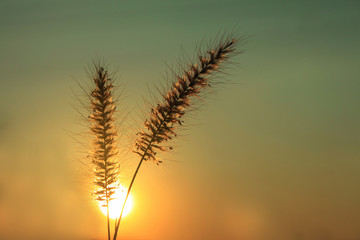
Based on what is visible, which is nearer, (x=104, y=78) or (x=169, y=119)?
(x=169, y=119)

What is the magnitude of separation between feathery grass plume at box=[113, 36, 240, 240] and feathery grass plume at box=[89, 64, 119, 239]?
16 cm

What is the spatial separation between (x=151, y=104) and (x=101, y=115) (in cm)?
28

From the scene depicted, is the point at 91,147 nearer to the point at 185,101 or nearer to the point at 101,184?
the point at 101,184

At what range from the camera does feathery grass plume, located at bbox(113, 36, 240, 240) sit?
69.1 inches

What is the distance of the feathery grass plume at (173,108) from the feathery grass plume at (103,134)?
16 centimetres

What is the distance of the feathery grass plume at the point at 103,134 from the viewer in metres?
1.85

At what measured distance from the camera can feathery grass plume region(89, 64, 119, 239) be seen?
185 centimetres

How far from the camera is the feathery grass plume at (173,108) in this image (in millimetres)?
1755

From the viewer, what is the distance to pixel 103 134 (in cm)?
187

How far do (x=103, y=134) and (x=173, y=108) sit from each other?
409mm

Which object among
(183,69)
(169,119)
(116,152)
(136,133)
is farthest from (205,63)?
(116,152)

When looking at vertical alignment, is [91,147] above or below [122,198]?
above

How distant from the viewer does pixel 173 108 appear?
1747 mm

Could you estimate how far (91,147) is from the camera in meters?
1.91
